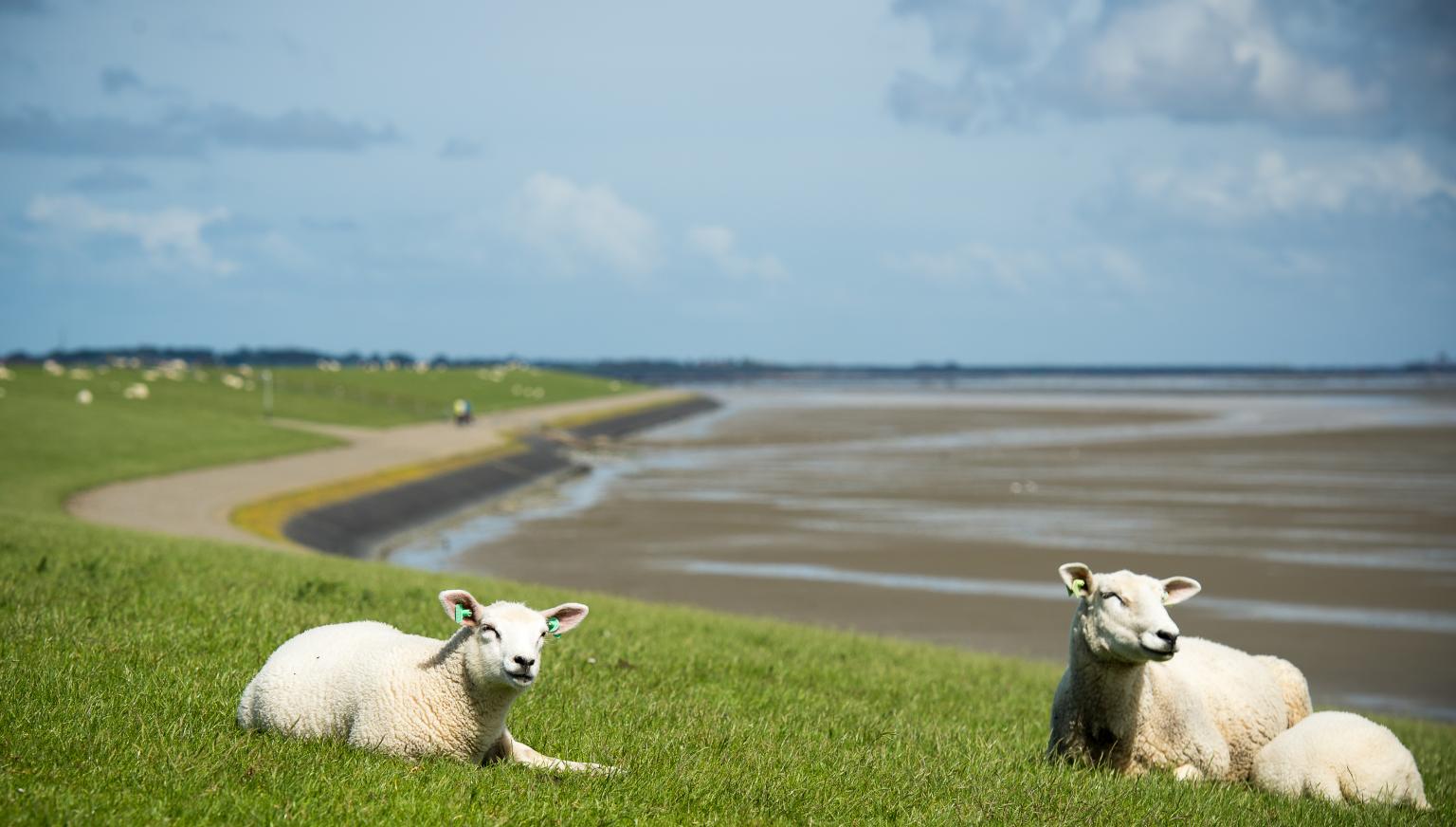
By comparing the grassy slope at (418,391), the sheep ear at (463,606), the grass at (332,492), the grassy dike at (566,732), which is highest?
the sheep ear at (463,606)

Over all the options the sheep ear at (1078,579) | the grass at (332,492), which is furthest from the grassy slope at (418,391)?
the sheep ear at (1078,579)

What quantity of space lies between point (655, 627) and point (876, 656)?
9.19 feet

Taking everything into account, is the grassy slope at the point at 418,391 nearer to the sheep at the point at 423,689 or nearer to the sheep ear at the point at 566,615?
the sheep at the point at 423,689

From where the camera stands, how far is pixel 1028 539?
38281 mm

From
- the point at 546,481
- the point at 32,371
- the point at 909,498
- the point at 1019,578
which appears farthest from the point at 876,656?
the point at 32,371

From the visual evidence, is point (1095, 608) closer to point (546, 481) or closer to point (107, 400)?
point (546, 481)

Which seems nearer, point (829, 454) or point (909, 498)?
point (909, 498)

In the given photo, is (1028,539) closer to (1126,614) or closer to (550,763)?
(1126,614)

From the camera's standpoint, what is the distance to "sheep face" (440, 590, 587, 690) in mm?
7609

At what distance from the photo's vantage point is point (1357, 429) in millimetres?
86500

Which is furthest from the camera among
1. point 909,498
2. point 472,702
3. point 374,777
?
point 909,498

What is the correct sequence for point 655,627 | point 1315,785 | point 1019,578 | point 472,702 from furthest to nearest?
1. point 1019,578
2. point 655,627
3. point 1315,785
4. point 472,702

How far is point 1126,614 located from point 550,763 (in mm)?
3968

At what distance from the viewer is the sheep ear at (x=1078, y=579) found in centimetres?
980
